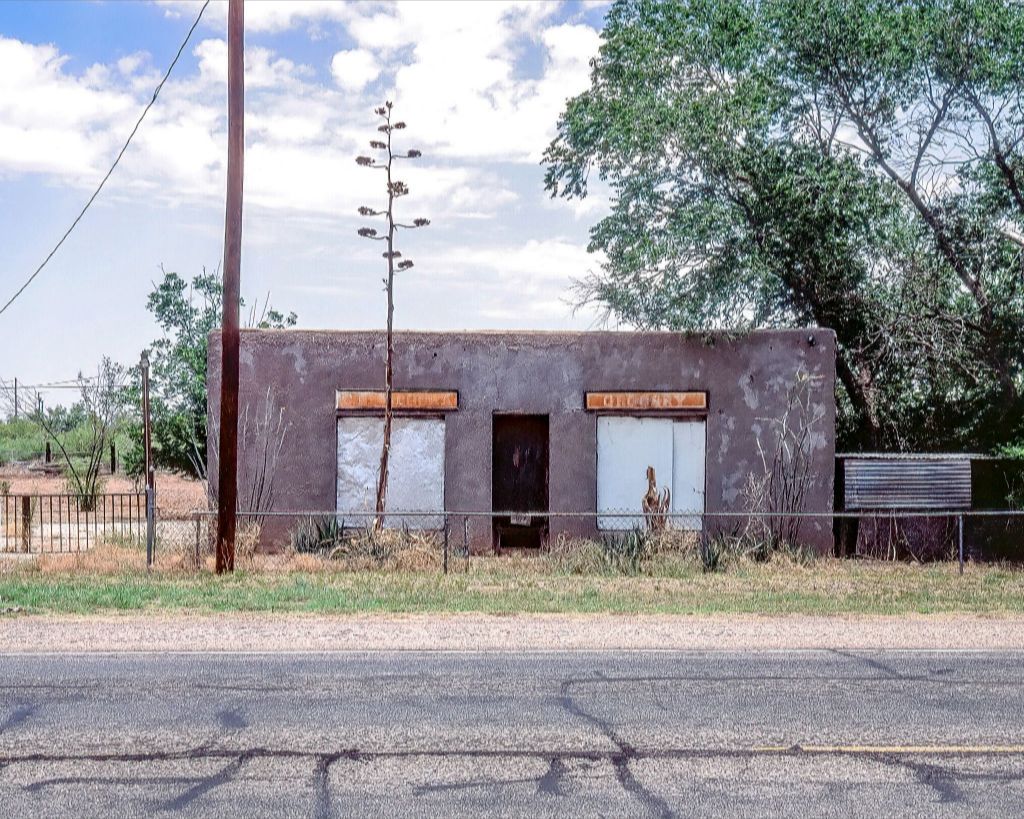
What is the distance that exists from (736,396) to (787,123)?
283 inches

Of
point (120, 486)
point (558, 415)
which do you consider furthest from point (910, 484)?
point (120, 486)

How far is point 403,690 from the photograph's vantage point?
900cm

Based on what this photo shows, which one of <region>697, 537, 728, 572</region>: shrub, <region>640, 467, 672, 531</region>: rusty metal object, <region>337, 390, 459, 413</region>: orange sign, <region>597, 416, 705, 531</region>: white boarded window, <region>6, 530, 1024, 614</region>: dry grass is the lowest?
<region>6, 530, 1024, 614</region>: dry grass

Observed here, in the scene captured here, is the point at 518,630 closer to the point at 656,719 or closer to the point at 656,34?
the point at 656,719

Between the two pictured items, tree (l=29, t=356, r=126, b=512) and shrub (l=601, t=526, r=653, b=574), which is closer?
shrub (l=601, t=526, r=653, b=574)

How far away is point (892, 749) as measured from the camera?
7.27m

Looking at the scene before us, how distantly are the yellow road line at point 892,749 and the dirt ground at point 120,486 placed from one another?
76.8ft

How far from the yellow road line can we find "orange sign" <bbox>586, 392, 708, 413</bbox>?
43.9 ft

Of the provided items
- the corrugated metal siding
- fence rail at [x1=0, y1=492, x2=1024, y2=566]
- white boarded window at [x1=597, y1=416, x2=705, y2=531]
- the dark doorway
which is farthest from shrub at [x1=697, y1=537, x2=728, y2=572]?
the dark doorway

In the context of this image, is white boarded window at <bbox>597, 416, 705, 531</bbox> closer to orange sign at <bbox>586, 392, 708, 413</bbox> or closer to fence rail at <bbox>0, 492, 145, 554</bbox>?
orange sign at <bbox>586, 392, 708, 413</bbox>

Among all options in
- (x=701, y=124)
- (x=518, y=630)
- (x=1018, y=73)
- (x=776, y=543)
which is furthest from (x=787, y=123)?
(x=518, y=630)

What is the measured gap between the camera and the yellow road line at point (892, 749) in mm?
7223

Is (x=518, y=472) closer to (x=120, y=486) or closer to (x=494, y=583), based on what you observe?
(x=494, y=583)

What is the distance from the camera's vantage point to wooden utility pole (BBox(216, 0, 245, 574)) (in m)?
16.4
